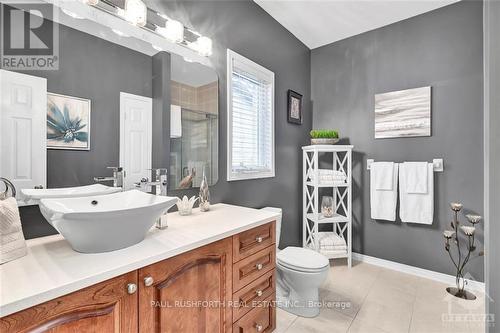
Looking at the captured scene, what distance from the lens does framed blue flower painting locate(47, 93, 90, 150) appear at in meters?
1.11

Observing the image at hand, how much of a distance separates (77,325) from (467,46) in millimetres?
3377

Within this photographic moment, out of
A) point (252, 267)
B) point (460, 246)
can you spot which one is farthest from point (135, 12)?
point (460, 246)

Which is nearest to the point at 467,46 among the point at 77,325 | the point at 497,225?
the point at 497,225

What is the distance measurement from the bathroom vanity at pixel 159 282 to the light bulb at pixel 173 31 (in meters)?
1.18

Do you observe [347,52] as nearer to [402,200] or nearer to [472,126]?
[472,126]

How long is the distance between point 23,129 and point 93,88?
1.19ft

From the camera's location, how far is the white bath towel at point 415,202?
2324mm

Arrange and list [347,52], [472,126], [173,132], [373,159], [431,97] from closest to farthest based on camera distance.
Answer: [173,132]
[472,126]
[431,97]
[373,159]
[347,52]

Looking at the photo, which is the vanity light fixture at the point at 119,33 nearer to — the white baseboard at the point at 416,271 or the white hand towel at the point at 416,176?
the white hand towel at the point at 416,176

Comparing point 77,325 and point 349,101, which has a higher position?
point 349,101

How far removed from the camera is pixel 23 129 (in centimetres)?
103

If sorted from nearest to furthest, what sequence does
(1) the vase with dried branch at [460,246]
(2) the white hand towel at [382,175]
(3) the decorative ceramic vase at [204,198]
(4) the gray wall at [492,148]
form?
(4) the gray wall at [492,148] → (3) the decorative ceramic vase at [204,198] → (1) the vase with dried branch at [460,246] → (2) the white hand towel at [382,175]

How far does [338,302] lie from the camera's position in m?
2.01

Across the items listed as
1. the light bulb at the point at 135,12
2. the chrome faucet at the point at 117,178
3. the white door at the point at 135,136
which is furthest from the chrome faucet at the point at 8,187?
the light bulb at the point at 135,12
